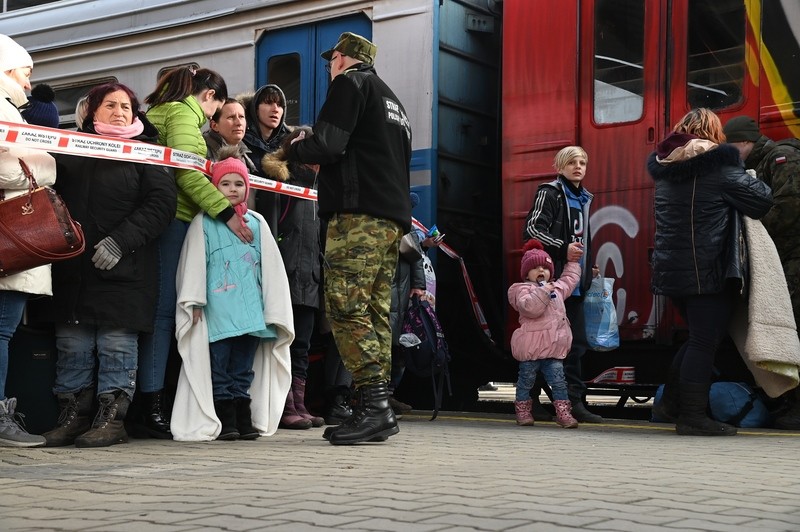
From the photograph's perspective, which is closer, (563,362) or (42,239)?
(42,239)

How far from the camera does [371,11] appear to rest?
9078 mm

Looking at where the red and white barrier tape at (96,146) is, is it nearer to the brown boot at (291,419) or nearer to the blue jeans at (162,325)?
the blue jeans at (162,325)

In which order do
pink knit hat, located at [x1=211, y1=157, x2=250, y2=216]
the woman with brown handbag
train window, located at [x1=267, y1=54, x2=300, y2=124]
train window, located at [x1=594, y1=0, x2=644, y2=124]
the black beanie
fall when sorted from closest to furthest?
1. the woman with brown handbag
2. pink knit hat, located at [x1=211, y1=157, x2=250, y2=216]
3. the black beanie
4. train window, located at [x1=594, y1=0, x2=644, y2=124]
5. train window, located at [x1=267, y1=54, x2=300, y2=124]

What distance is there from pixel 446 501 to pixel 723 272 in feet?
11.5

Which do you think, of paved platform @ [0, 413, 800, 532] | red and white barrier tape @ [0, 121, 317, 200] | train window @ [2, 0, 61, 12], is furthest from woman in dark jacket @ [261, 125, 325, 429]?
train window @ [2, 0, 61, 12]

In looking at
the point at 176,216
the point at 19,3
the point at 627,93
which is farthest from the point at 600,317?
the point at 19,3

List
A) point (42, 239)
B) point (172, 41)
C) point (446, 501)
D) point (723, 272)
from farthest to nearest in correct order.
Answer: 1. point (172, 41)
2. point (723, 272)
3. point (42, 239)
4. point (446, 501)

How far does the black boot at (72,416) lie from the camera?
5.96 m

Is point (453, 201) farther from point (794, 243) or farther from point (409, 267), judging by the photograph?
point (794, 243)

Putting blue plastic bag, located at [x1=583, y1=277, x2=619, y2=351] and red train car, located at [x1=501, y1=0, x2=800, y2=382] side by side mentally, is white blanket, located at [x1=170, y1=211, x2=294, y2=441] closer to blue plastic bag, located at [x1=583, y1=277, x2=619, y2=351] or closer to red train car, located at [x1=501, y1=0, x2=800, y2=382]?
blue plastic bag, located at [x1=583, y1=277, x2=619, y2=351]

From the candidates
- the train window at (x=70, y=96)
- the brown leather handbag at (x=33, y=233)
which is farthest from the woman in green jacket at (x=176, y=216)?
the train window at (x=70, y=96)

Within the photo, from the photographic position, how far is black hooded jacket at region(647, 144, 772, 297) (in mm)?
6836

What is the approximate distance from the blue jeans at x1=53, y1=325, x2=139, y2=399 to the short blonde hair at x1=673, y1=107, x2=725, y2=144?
3496 millimetres

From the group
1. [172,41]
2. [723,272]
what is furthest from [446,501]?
[172,41]
